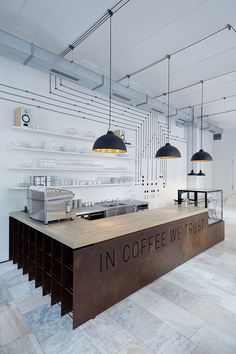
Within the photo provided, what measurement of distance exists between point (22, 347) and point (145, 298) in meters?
1.36

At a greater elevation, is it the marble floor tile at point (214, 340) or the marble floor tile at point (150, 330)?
the marble floor tile at point (150, 330)

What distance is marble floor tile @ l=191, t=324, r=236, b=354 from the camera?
5.93 feet

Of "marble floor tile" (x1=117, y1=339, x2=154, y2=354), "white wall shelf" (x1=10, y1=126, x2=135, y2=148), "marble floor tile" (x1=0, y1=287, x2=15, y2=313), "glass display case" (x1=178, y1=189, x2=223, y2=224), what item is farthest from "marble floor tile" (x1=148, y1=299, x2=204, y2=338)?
"white wall shelf" (x1=10, y1=126, x2=135, y2=148)

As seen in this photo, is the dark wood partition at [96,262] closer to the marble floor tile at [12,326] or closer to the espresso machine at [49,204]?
the espresso machine at [49,204]

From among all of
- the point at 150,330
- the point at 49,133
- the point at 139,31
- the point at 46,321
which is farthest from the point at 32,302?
the point at 139,31

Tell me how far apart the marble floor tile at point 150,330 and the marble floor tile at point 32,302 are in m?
0.83

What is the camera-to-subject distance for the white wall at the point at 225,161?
923 cm

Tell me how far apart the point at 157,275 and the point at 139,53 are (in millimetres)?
3571

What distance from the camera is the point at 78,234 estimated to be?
2.19 meters

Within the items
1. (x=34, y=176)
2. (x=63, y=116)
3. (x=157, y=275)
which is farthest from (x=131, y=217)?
(x=63, y=116)

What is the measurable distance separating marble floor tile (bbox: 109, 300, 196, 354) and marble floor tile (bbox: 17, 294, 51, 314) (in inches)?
32.6

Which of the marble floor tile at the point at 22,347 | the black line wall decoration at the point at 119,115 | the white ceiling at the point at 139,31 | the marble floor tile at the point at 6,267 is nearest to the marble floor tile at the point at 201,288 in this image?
the marble floor tile at the point at 22,347

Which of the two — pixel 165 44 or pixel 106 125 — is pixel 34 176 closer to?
pixel 106 125

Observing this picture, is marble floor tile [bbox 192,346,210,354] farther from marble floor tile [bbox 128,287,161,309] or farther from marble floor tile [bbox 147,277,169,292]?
marble floor tile [bbox 147,277,169,292]
